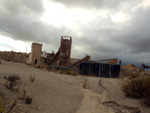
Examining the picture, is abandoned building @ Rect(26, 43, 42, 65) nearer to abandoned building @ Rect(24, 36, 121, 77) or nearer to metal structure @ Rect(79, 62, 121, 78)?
abandoned building @ Rect(24, 36, 121, 77)

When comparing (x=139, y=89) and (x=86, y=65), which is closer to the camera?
(x=139, y=89)

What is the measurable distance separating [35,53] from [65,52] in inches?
315

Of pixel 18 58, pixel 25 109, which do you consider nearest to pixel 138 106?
pixel 25 109

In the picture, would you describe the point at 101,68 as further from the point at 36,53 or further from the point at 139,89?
the point at 139,89

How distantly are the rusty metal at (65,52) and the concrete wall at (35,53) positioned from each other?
6.46m

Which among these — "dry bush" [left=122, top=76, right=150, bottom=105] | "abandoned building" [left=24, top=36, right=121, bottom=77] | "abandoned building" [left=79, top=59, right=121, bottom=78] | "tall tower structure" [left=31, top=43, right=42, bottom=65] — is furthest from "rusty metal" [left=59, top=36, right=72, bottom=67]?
"dry bush" [left=122, top=76, right=150, bottom=105]

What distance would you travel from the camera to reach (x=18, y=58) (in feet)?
128

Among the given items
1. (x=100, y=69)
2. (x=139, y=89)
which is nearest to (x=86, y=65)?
(x=100, y=69)

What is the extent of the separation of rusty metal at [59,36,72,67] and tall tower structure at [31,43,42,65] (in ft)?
21.1

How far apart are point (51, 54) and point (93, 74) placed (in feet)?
41.2

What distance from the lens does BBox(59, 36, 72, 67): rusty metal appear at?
27203 millimetres

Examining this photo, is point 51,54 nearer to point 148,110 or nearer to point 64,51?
point 64,51

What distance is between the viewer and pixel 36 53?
98.6ft

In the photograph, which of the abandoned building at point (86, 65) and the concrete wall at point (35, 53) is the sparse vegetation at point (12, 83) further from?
the concrete wall at point (35, 53)
